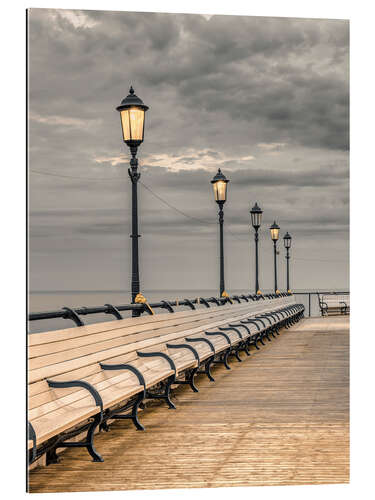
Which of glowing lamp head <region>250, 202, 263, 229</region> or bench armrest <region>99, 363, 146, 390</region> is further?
glowing lamp head <region>250, 202, 263, 229</region>

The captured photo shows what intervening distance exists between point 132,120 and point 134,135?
18cm

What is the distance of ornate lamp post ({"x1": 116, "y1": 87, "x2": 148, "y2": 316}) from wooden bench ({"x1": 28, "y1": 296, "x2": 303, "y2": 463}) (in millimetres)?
680

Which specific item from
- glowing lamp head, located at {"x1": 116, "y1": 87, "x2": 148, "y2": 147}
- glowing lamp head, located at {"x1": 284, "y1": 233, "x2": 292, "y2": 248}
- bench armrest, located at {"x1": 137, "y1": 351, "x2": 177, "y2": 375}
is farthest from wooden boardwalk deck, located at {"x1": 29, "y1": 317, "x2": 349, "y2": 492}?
glowing lamp head, located at {"x1": 284, "y1": 233, "x2": 292, "y2": 248}

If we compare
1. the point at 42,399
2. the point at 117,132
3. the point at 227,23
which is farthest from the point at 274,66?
the point at 42,399

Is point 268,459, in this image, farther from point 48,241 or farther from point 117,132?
point 117,132

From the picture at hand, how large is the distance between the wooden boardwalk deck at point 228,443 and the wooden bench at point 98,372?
0.63ft

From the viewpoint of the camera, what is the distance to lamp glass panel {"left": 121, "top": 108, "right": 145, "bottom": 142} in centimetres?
812

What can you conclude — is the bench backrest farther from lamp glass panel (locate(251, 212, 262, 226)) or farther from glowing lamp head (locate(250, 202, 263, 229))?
lamp glass panel (locate(251, 212, 262, 226))

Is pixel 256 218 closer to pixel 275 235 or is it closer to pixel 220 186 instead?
pixel 275 235

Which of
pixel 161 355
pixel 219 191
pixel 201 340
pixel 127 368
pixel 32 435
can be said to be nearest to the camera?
pixel 32 435

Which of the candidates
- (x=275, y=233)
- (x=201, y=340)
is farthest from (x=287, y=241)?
(x=201, y=340)

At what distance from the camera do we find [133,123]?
813cm

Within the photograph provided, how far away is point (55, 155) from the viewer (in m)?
5.68
